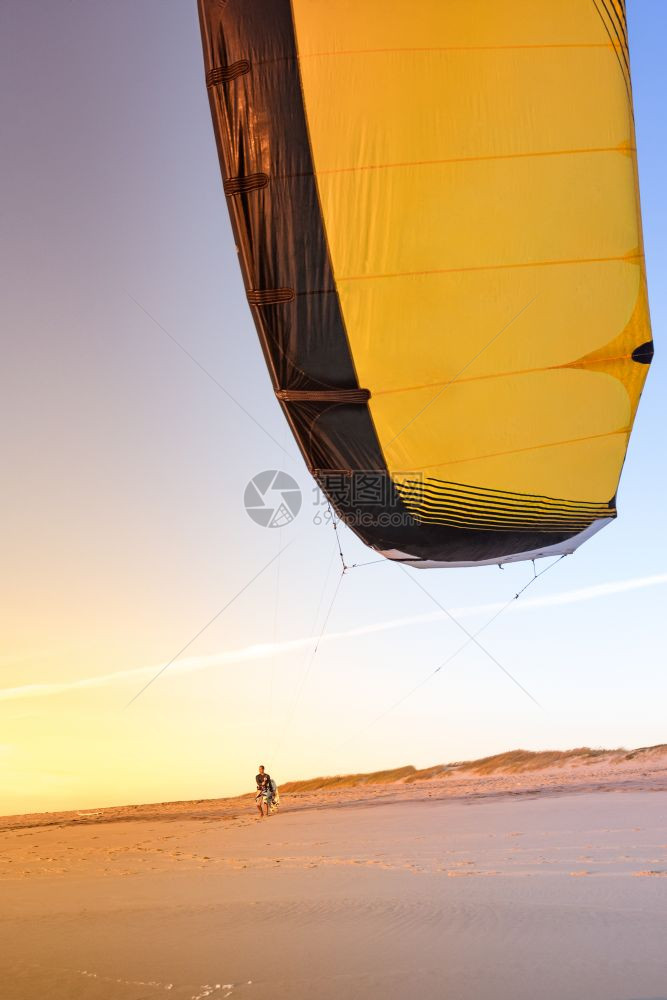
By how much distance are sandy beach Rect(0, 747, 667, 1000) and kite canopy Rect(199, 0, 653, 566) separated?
2894 millimetres

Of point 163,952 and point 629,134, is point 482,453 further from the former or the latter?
point 163,952

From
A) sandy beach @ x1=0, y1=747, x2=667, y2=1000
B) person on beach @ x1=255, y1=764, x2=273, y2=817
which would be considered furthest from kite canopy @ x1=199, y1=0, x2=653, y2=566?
person on beach @ x1=255, y1=764, x2=273, y2=817

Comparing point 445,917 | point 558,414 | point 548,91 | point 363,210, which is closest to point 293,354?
point 363,210

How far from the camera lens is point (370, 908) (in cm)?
495

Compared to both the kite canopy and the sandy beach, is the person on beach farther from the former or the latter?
the kite canopy

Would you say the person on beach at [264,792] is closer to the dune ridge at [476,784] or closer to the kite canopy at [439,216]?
the dune ridge at [476,784]

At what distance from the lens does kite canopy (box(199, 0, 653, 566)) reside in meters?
6.52

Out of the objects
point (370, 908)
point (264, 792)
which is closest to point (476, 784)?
point (264, 792)

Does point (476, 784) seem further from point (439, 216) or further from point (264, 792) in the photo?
point (439, 216)

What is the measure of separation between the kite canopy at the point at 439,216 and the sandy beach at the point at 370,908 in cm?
289

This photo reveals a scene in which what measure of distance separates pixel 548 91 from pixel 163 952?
6107 millimetres

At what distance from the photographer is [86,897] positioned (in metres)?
6.20

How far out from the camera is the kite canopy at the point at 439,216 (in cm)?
652

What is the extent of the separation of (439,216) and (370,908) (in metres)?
4.58
